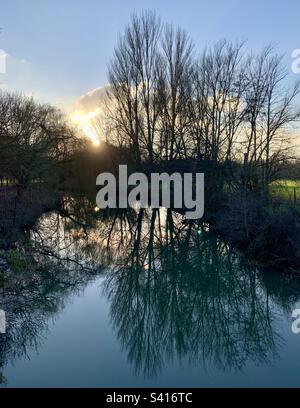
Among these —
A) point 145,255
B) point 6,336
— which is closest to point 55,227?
point 145,255

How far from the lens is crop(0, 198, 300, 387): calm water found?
4.89 metres

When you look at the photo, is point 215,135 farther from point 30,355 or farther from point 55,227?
point 30,355

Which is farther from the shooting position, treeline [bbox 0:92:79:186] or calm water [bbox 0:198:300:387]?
treeline [bbox 0:92:79:186]

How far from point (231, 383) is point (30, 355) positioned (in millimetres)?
2914

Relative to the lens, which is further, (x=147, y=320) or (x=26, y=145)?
(x=26, y=145)

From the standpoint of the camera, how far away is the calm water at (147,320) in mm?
4891

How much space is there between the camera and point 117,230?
1622 centimetres

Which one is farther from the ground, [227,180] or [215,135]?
[215,135]

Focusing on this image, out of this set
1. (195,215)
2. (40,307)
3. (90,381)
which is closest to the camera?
(90,381)

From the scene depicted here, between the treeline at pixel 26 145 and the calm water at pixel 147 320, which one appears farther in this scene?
the treeline at pixel 26 145

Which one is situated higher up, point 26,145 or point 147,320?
point 26,145

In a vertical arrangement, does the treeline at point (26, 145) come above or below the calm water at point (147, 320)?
above

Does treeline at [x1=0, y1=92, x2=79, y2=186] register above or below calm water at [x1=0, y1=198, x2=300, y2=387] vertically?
above

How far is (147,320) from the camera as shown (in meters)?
6.82
